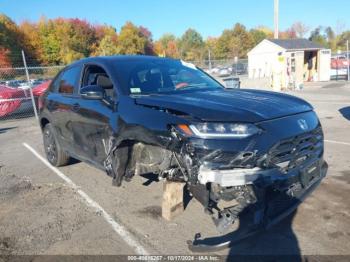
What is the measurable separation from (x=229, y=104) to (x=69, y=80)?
10.4ft

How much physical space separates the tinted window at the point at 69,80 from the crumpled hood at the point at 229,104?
184cm

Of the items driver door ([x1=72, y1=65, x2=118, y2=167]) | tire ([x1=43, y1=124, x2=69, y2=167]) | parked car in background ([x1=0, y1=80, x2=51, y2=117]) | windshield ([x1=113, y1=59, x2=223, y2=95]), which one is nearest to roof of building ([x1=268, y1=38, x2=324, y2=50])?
Result: parked car in background ([x1=0, y1=80, x2=51, y2=117])

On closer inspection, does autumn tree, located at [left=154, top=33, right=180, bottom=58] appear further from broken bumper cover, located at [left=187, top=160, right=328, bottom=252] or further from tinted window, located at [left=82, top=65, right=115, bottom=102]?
broken bumper cover, located at [left=187, top=160, right=328, bottom=252]

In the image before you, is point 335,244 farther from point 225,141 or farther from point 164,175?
point 164,175

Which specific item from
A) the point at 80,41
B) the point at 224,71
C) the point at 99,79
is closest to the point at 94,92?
the point at 99,79

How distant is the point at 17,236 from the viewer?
4098 mm

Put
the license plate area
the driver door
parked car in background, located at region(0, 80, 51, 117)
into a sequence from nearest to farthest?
the license plate area
the driver door
parked car in background, located at region(0, 80, 51, 117)

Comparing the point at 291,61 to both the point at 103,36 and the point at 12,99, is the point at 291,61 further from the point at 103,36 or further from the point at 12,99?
the point at 103,36

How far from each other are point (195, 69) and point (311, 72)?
1002 inches

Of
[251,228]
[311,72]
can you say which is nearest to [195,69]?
[251,228]

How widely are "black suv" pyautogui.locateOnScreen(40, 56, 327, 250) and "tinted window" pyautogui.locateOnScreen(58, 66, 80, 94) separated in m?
0.51

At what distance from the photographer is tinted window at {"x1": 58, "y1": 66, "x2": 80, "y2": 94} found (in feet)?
18.6

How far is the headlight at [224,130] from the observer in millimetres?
3346

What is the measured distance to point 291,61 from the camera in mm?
25672
